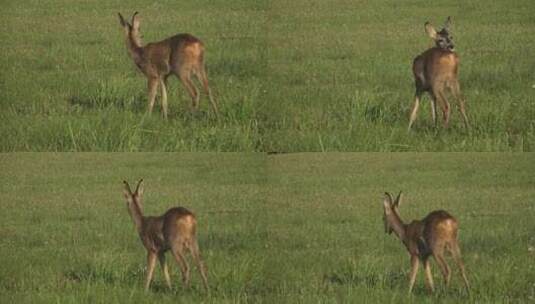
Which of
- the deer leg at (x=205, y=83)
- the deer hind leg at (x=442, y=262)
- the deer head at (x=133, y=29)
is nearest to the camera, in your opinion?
the deer hind leg at (x=442, y=262)

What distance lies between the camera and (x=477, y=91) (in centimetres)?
433

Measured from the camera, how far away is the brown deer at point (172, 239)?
4.28 metres

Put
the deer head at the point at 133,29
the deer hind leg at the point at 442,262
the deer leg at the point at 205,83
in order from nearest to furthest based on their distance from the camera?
1. the deer hind leg at the point at 442,262
2. the deer leg at the point at 205,83
3. the deer head at the point at 133,29

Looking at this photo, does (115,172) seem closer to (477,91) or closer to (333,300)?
(333,300)

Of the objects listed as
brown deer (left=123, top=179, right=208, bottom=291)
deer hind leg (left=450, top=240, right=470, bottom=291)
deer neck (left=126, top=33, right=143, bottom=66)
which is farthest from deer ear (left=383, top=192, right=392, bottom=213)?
deer neck (left=126, top=33, right=143, bottom=66)

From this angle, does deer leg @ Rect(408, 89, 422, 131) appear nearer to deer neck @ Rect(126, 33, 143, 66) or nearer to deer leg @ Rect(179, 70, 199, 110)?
deer leg @ Rect(179, 70, 199, 110)

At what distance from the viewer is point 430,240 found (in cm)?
425

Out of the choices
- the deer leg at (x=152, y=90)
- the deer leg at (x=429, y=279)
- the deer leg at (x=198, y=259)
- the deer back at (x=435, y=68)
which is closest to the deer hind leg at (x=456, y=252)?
the deer leg at (x=429, y=279)

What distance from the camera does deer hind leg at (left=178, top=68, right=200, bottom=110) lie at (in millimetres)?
4352

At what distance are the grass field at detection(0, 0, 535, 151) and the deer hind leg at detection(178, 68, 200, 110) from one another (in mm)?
29

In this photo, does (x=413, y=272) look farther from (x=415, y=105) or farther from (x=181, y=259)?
(x=181, y=259)

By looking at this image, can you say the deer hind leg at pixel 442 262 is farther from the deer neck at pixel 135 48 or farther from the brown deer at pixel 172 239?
the deer neck at pixel 135 48

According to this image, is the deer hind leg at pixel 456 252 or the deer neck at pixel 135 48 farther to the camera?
the deer neck at pixel 135 48

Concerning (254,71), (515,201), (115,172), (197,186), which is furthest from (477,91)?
(115,172)
